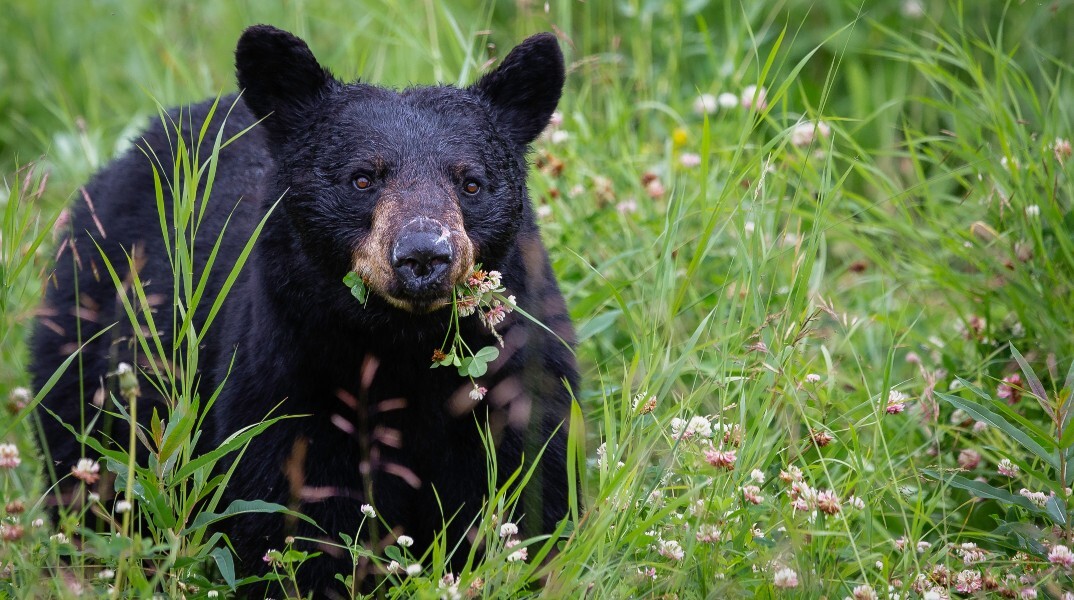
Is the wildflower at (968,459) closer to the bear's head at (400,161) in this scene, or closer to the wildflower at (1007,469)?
the wildflower at (1007,469)

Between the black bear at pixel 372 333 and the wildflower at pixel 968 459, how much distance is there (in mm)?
1260

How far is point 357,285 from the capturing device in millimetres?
3248

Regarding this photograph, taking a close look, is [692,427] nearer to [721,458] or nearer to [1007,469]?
[721,458]

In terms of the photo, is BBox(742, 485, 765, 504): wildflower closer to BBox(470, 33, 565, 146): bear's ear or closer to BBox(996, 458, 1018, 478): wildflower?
BBox(996, 458, 1018, 478): wildflower

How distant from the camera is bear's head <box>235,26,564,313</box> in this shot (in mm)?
3158

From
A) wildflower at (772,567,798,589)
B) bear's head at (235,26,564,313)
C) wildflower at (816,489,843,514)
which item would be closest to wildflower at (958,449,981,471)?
wildflower at (816,489,843,514)

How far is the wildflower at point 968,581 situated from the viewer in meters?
3.10

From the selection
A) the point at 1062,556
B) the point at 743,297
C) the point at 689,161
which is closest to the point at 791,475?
the point at 1062,556

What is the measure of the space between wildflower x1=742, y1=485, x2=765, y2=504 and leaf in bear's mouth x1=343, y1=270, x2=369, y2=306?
3.55 ft

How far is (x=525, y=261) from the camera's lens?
361 centimetres

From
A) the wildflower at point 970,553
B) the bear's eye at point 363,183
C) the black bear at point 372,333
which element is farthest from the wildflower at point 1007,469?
the bear's eye at point 363,183

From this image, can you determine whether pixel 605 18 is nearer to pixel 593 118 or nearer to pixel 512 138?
pixel 593 118

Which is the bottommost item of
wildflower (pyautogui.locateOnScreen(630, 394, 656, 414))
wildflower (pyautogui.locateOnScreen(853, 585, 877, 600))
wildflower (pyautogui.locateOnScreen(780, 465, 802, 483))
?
wildflower (pyautogui.locateOnScreen(853, 585, 877, 600))

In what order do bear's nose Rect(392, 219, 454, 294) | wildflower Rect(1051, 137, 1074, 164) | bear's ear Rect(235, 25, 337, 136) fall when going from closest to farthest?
bear's nose Rect(392, 219, 454, 294) → bear's ear Rect(235, 25, 337, 136) → wildflower Rect(1051, 137, 1074, 164)
